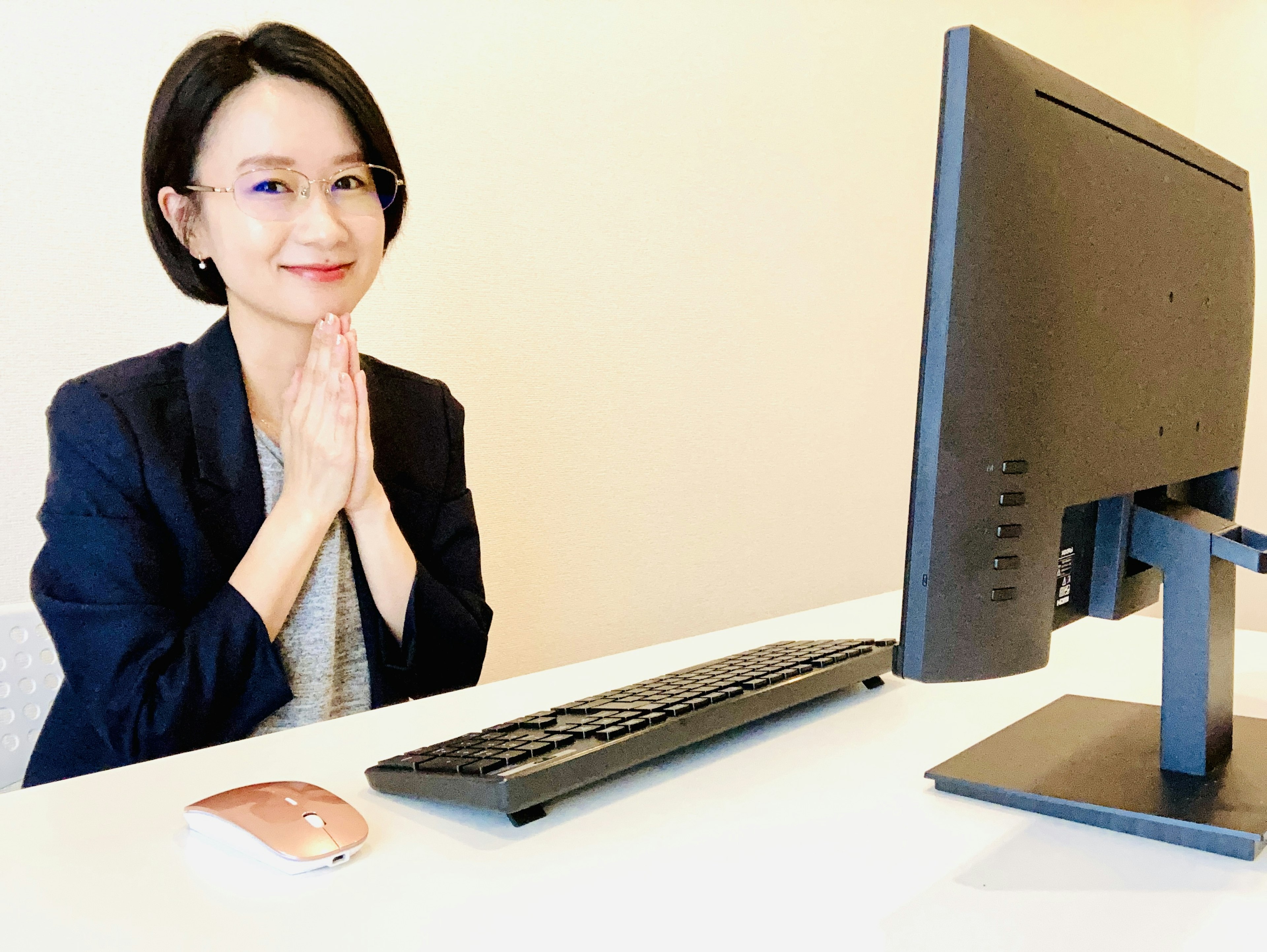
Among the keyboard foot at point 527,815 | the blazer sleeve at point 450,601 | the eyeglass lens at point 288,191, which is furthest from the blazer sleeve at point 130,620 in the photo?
the keyboard foot at point 527,815

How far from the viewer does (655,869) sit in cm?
58

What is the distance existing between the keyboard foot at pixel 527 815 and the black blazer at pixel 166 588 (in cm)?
61

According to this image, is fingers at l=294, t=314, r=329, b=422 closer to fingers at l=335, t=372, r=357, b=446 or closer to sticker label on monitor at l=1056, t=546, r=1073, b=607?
fingers at l=335, t=372, r=357, b=446

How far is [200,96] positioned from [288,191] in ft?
0.51

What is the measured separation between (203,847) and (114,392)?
0.80m

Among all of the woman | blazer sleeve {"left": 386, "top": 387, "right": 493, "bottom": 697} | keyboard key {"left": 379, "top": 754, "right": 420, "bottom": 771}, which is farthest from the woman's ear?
keyboard key {"left": 379, "top": 754, "right": 420, "bottom": 771}

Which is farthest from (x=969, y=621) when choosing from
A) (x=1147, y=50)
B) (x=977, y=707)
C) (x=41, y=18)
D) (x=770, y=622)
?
(x=1147, y=50)

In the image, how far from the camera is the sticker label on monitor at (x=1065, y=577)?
690mm

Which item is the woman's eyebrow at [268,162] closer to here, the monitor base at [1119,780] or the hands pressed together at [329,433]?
the hands pressed together at [329,433]

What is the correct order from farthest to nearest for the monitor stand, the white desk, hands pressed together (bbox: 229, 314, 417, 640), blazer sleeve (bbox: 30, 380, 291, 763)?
hands pressed together (bbox: 229, 314, 417, 640), blazer sleeve (bbox: 30, 380, 291, 763), the monitor stand, the white desk

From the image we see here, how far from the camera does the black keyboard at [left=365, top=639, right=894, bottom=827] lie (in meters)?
0.65

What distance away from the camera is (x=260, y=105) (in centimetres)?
132

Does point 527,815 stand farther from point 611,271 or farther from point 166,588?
point 611,271

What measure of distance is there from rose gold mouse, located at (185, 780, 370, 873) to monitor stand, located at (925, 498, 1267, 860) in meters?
0.39
